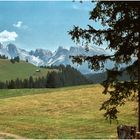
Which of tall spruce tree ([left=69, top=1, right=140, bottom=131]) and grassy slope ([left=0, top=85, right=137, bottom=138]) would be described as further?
grassy slope ([left=0, top=85, right=137, bottom=138])

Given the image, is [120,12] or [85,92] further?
[85,92]

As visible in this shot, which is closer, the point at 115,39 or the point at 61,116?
the point at 115,39

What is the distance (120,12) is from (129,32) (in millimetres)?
1021

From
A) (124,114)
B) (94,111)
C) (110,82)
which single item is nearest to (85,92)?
(94,111)

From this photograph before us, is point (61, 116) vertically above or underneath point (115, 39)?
underneath

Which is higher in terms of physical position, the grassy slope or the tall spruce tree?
the tall spruce tree

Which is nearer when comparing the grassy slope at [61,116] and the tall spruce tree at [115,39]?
the tall spruce tree at [115,39]

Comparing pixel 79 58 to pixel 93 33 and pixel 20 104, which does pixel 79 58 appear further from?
pixel 20 104

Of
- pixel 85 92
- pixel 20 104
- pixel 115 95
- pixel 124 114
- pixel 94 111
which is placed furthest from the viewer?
pixel 85 92

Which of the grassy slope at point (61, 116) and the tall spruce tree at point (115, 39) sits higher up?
the tall spruce tree at point (115, 39)

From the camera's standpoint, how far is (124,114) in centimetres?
5456

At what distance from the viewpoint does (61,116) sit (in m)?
57.2

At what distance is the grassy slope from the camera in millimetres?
38688

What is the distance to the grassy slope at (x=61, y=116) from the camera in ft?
127
